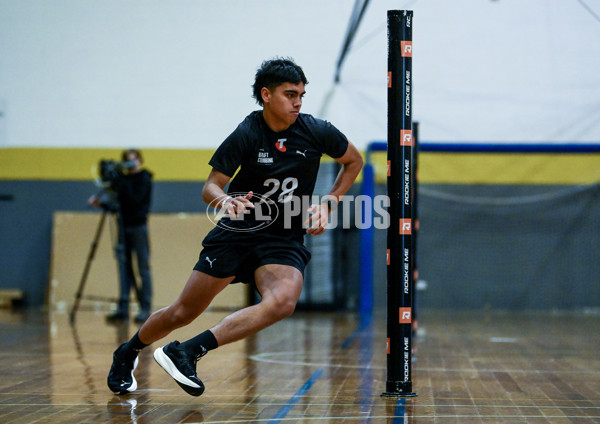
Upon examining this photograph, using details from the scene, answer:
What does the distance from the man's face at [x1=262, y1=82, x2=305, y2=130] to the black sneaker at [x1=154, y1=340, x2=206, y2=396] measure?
1338 millimetres

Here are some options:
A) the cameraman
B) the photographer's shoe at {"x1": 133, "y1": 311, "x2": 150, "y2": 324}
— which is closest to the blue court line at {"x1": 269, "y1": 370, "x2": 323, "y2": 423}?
the photographer's shoe at {"x1": 133, "y1": 311, "x2": 150, "y2": 324}

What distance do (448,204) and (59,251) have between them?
5.96 meters

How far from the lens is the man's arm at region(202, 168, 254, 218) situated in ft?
13.8

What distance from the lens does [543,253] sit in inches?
512

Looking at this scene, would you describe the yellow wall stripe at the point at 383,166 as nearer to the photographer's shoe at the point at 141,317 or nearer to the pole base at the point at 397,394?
the photographer's shoe at the point at 141,317

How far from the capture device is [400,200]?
5035 mm

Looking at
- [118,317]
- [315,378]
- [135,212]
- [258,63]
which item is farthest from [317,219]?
[258,63]

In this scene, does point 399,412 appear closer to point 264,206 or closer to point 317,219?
point 317,219

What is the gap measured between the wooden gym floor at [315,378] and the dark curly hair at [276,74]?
175cm

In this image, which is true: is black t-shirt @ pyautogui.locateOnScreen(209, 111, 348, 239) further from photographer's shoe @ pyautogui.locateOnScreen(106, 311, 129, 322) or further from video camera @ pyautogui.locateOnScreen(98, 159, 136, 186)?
photographer's shoe @ pyautogui.locateOnScreen(106, 311, 129, 322)

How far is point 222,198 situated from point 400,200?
119 cm

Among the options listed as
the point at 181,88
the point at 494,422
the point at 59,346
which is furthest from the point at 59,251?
the point at 494,422

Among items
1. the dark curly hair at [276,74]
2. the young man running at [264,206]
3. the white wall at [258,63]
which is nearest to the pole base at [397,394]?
the young man running at [264,206]

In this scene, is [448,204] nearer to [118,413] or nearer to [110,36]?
[110,36]
